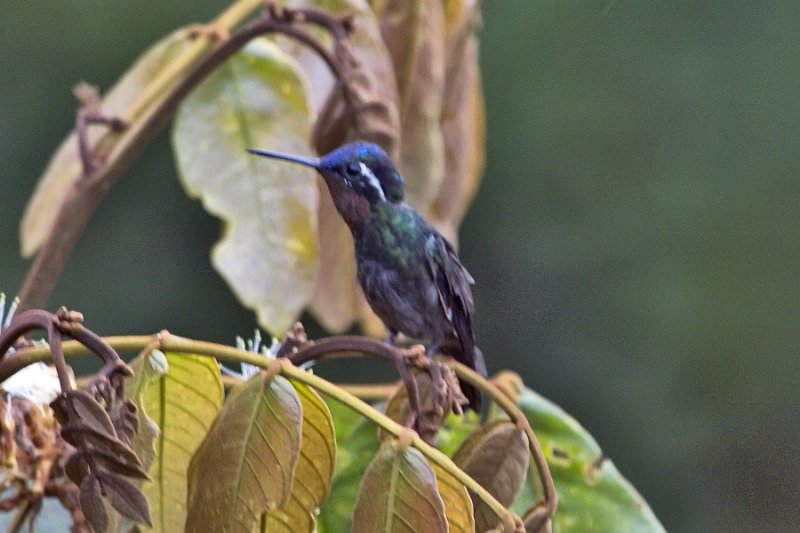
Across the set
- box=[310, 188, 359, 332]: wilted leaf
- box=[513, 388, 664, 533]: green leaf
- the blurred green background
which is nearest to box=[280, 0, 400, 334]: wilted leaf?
box=[310, 188, 359, 332]: wilted leaf

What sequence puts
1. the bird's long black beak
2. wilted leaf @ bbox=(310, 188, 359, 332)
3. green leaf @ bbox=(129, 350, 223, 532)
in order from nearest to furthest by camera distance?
green leaf @ bbox=(129, 350, 223, 532), the bird's long black beak, wilted leaf @ bbox=(310, 188, 359, 332)

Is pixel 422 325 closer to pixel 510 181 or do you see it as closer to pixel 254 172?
pixel 254 172

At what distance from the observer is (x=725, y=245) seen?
4.56m

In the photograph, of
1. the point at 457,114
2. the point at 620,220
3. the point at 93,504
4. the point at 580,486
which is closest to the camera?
the point at 93,504

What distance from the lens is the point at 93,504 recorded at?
19.9 inches

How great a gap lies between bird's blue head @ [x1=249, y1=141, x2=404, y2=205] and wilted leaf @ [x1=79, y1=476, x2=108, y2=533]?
0.36m

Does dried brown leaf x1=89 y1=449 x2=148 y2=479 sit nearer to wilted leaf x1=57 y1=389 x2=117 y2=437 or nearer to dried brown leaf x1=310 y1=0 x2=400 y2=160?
wilted leaf x1=57 y1=389 x2=117 y2=437

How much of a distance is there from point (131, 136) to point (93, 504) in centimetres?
53

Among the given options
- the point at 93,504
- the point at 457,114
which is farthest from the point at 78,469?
the point at 457,114

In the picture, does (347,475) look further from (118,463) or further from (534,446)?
(118,463)

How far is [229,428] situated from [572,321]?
12.2 feet

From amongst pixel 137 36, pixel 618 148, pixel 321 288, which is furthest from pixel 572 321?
pixel 321 288

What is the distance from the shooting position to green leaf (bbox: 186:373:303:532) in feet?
1.89

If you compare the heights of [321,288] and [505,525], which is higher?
[505,525]
